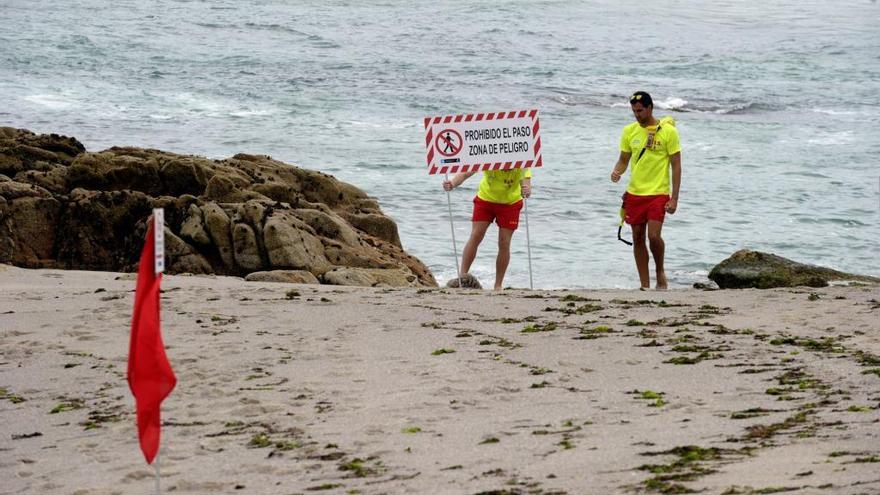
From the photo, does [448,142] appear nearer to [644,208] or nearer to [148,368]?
[644,208]

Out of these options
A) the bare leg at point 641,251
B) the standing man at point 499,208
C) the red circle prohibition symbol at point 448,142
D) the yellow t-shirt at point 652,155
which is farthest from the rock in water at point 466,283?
the yellow t-shirt at point 652,155

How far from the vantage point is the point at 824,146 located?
2809 cm

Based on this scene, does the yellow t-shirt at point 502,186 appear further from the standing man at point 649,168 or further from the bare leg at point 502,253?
the standing man at point 649,168

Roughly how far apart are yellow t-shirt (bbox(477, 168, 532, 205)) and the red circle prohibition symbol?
0.55 m

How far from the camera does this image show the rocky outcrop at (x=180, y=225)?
487 inches

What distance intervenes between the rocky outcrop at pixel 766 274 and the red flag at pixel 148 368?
862 centimetres

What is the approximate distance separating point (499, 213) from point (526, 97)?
2081cm

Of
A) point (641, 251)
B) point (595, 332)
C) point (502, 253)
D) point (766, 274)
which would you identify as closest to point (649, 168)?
point (641, 251)

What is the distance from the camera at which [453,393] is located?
682cm

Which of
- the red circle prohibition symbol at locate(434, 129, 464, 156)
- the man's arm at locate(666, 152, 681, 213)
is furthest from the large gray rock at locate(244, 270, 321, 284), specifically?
the man's arm at locate(666, 152, 681, 213)

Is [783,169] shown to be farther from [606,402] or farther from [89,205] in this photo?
[606,402]

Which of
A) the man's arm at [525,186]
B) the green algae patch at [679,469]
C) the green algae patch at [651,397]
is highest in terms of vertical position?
the man's arm at [525,186]

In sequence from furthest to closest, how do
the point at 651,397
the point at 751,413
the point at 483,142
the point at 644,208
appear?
the point at 483,142, the point at 644,208, the point at 651,397, the point at 751,413

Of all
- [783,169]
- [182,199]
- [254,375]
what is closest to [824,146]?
[783,169]
